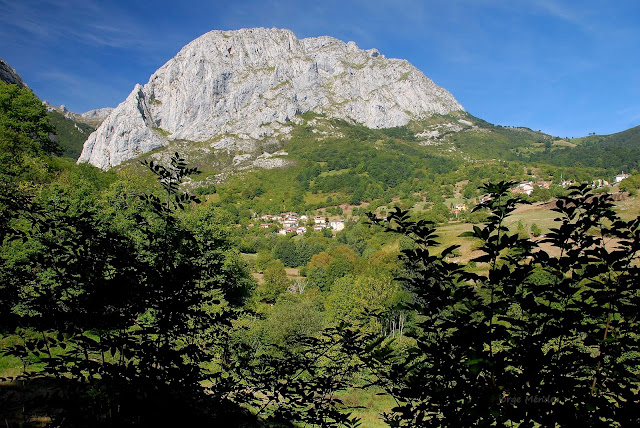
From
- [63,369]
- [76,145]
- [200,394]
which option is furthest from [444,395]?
[76,145]

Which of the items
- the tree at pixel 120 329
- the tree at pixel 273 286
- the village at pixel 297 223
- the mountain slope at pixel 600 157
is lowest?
the tree at pixel 273 286

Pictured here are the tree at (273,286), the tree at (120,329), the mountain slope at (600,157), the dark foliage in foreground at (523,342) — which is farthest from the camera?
the mountain slope at (600,157)

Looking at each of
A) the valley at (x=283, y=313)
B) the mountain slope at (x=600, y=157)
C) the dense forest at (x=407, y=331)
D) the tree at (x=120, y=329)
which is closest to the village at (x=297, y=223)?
the valley at (x=283, y=313)

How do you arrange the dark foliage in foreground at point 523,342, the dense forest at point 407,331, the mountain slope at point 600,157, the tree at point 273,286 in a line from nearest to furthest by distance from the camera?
the dark foliage in foreground at point 523,342, the dense forest at point 407,331, the tree at point 273,286, the mountain slope at point 600,157

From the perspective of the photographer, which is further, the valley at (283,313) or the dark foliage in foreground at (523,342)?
the valley at (283,313)

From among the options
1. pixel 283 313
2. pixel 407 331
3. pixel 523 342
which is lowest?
pixel 283 313

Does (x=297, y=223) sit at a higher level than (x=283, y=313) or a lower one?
higher

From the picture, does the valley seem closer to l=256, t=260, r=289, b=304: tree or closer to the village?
l=256, t=260, r=289, b=304: tree

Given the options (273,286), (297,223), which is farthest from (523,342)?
(297,223)

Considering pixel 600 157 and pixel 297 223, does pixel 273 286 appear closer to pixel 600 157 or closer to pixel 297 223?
pixel 297 223

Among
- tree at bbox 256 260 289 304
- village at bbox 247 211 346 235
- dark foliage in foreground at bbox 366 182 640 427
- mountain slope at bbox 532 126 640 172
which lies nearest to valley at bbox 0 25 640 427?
dark foliage in foreground at bbox 366 182 640 427

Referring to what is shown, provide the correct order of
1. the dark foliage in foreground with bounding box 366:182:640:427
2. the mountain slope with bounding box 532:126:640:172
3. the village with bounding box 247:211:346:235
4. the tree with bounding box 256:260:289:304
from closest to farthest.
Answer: the dark foliage in foreground with bounding box 366:182:640:427 → the tree with bounding box 256:260:289:304 → the village with bounding box 247:211:346:235 → the mountain slope with bounding box 532:126:640:172

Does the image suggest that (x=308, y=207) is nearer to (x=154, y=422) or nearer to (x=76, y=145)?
(x=154, y=422)

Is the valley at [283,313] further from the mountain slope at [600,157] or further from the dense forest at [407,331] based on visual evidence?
the mountain slope at [600,157]
